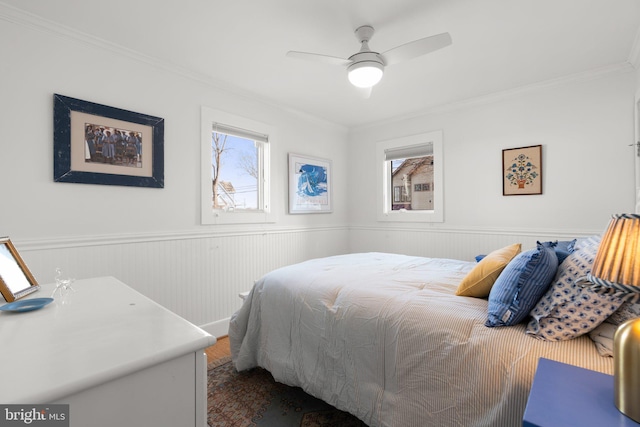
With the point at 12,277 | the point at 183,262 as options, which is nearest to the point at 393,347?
the point at 12,277

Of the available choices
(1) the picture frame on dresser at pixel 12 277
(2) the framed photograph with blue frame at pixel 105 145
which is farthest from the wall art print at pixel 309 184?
(1) the picture frame on dresser at pixel 12 277

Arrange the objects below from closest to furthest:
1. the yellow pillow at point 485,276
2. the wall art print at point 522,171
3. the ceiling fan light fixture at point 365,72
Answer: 1. the yellow pillow at point 485,276
2. the ceiling fan light fixture at point 365,72
3. the wall art print at point 522,171

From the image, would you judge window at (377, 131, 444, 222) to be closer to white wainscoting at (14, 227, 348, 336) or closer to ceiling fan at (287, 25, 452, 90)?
white wainscoting at (14, 227, 348, 336)

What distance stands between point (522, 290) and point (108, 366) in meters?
1.49

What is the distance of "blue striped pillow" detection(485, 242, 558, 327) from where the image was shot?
129 cm

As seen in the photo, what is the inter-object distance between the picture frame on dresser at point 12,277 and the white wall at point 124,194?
0.92 m

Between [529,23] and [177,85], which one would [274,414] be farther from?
Result: [529,23]

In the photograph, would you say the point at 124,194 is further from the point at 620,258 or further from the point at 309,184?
the point at 620,258

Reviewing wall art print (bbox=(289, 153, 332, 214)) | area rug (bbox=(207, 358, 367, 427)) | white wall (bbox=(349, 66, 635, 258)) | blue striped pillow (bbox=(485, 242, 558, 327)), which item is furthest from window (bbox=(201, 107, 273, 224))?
blue striped pillow (bbox=(485, 242, 558, 327))

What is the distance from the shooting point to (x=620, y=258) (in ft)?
2.66

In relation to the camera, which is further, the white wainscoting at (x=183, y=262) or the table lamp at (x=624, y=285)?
the white wainscoting at (x=183, y=262)

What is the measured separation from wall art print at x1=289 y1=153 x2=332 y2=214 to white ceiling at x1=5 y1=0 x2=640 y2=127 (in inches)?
40.6

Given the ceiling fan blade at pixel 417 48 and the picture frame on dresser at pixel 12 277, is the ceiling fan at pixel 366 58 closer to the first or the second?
the ceiling fan blade at pixel 417 48

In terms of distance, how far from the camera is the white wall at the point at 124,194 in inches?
78.0
